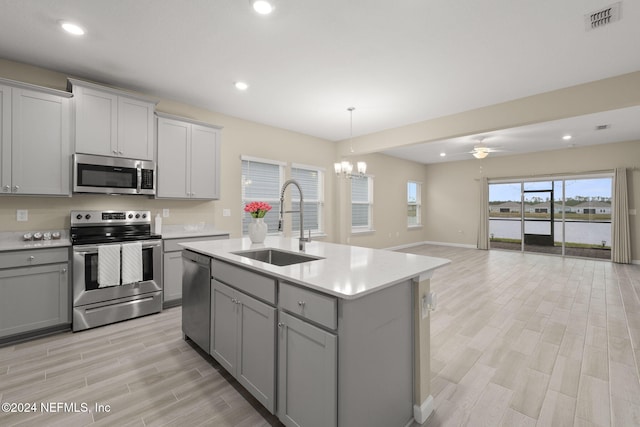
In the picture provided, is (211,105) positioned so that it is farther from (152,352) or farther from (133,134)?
(152,352)

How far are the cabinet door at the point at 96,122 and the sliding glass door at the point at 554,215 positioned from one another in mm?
9294

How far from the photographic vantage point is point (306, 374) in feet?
4.55

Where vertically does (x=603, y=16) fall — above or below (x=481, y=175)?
above

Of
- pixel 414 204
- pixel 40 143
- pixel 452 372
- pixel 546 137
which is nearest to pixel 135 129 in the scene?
pixel 40 143

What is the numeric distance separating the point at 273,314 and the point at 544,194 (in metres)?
8.95

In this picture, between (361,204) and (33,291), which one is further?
(361,204)

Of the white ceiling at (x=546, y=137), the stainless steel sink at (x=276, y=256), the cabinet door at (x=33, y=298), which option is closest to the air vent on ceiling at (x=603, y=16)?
the white ceiling at (x=546, y=137)

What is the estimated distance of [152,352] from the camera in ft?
8.16

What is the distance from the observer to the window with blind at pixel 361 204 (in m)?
6.99

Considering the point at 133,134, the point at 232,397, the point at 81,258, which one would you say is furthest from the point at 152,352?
the point at 133,134

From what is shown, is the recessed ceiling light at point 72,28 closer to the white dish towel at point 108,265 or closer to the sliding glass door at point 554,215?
the white dish towel at point 108,265

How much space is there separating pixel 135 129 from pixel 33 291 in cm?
198

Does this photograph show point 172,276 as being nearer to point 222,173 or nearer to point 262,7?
point 222,173

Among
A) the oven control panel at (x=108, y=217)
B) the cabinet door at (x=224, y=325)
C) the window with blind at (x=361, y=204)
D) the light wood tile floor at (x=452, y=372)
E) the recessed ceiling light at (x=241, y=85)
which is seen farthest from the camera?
the window with blind at (x=361, y=204)
